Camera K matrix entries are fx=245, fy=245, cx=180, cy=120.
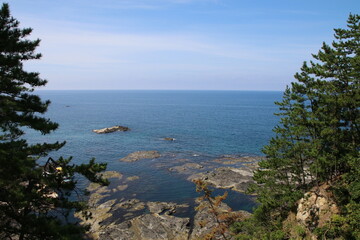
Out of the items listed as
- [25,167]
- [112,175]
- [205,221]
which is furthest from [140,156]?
[25,167]

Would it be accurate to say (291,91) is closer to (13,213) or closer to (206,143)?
(13,213)

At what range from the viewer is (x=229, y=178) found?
52625mm

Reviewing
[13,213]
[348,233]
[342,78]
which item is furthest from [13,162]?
[342,78]

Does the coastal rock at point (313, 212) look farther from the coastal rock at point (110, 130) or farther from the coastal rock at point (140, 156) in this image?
the coastal rock at point (110, 130)

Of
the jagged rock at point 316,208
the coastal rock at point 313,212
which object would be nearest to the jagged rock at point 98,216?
the coastal rock at point 313,212

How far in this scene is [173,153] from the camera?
73.0 metres

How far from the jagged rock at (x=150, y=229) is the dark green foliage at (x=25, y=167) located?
66.9 feet

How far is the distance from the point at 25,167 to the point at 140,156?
58062mm

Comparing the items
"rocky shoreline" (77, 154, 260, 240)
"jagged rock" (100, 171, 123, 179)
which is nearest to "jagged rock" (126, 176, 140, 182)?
"rocky shoreline" (77, 154, 260, 240)

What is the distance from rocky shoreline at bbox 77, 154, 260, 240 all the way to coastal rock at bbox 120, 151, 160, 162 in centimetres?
909

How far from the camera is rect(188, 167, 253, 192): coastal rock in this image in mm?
49737

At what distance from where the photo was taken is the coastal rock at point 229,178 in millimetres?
49737

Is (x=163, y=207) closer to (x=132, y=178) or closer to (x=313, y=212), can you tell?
(x=132, y=178)

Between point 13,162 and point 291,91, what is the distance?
95.4ft
